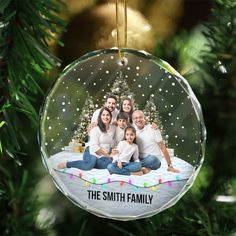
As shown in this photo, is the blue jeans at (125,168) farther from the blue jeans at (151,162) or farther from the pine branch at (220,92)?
the pine branch at (220,92)

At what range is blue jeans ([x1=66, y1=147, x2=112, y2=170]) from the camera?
15.1 inches

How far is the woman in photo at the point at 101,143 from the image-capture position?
382 millimetres

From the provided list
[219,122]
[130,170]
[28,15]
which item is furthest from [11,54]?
[219,122]

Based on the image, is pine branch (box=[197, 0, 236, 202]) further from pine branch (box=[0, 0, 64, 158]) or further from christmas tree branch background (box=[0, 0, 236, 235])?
pine branch (box=[0, 0, 64, 158])

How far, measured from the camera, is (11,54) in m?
0.43

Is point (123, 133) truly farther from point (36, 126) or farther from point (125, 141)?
point (36, 126)

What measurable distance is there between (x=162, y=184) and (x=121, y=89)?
0.24 ft

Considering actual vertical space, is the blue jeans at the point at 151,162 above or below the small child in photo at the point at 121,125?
below

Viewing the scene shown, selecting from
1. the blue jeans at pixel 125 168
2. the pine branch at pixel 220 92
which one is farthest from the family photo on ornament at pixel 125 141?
the pine branch at pixel 220 92

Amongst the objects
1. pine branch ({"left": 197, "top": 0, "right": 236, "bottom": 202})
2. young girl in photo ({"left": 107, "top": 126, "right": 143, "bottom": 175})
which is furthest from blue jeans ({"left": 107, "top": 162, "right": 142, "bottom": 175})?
pine branch ({"left": 197, "top": 0, "right": 236, "bottom": 202})

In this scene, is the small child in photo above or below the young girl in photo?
above

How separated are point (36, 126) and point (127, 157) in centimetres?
12

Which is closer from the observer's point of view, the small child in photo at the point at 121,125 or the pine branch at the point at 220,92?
the small child in photo at the point at 121,125

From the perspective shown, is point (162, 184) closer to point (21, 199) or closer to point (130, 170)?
point (130, 170)
